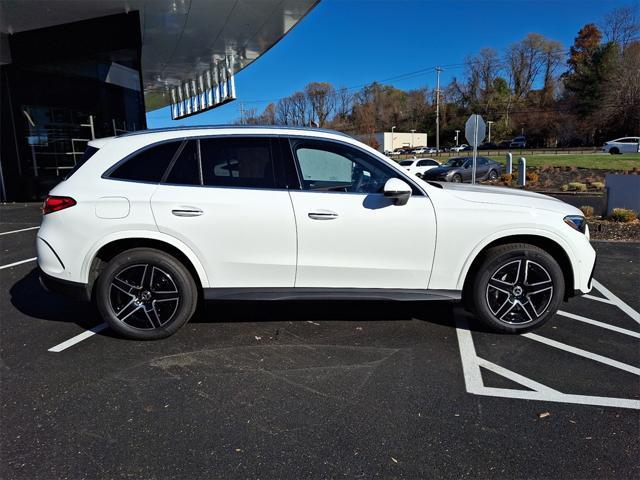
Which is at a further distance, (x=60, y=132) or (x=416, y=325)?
(x=60, y=132)

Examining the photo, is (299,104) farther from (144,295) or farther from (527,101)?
(144,295)

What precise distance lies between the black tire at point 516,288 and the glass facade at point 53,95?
52.1ft

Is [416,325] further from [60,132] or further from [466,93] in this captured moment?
[466,93]

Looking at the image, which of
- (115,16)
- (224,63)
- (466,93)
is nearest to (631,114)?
(466,93)

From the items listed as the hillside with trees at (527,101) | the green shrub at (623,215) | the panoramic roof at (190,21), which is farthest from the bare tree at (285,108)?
the green shrub at (623,215)

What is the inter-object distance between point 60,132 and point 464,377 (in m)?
17.5

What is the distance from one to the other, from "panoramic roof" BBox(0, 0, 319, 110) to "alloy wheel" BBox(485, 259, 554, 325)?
1441 cm

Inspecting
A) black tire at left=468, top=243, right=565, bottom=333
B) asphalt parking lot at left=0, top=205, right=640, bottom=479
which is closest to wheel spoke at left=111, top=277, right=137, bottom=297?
asphalt parking lot at left=0, top=205, right=640, bottom=479

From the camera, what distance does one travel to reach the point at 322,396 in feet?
9.86

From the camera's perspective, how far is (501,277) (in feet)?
12.6

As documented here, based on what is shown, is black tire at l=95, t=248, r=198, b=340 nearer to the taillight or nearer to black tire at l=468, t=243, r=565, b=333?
the taillight

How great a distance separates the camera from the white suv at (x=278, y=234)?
3641 mm

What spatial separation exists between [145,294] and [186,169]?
1.12 metres

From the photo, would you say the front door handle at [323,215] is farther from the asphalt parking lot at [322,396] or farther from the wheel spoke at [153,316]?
the wheel spoke at [153,316]
